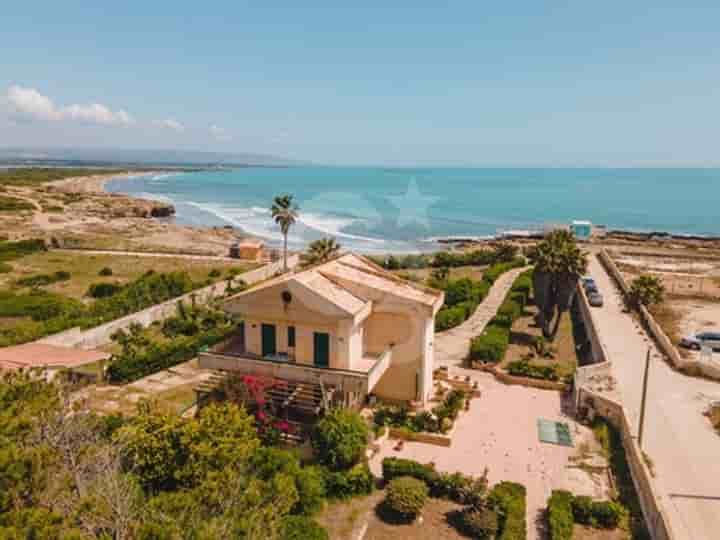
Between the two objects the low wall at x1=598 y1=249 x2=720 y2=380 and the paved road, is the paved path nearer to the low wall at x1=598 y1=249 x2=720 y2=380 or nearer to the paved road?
the paved road

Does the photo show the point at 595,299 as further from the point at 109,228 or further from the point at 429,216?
the point at 429,216

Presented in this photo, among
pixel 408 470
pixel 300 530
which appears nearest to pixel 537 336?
pixel 408 470

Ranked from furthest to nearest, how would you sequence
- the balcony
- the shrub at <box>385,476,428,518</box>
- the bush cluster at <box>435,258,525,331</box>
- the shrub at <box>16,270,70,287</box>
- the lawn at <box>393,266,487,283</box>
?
the lawn at <box>393,266,487,283</box> → the shrub at <box>16,270,70,287</box> → the bush cluster at <box>435,258,525,331</box> → the balcony → the shrub at <box>385,476,428,518</box>

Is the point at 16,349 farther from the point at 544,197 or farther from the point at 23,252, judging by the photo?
the point at 544,197

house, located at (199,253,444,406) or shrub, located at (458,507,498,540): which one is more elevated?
house, located at (199,253,444,406)

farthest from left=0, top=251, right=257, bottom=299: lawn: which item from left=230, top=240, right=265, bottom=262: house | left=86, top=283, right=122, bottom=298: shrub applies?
left=230, top=240, right=265, bottom=262: house
